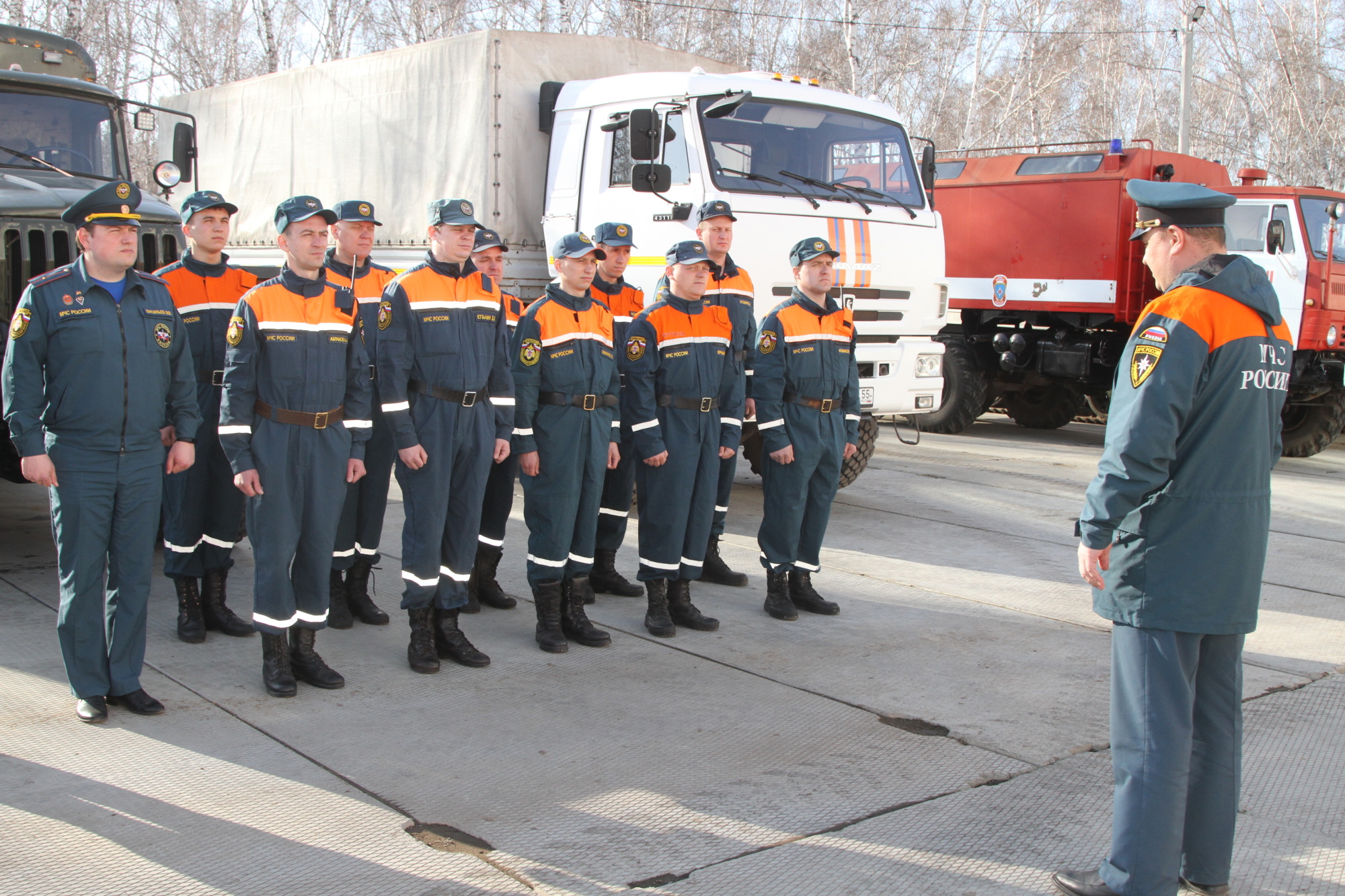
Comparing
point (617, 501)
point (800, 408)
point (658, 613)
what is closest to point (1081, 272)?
point (800, 408)

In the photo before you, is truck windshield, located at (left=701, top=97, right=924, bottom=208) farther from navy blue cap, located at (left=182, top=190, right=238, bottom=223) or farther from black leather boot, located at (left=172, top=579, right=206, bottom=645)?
black leather boot, located at (left=172, top=579, right=206, bottom=645)

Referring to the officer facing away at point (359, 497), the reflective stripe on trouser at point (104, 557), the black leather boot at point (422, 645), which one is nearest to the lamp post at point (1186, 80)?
the officer facing away at point (359, 497)

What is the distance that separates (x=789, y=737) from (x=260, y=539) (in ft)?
6.94

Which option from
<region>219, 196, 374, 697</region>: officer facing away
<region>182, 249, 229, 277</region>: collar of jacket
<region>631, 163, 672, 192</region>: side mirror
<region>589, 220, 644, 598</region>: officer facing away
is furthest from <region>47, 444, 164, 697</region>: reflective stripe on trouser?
<region>631, 163, 672, 192</region>: side mirror

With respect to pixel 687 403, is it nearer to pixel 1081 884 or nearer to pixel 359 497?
pixel 359 497

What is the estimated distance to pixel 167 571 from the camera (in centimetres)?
531

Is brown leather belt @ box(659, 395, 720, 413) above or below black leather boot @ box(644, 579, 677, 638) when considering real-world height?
above

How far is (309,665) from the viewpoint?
15.4 feet

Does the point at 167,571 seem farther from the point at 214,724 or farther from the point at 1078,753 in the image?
the point at 1078,753

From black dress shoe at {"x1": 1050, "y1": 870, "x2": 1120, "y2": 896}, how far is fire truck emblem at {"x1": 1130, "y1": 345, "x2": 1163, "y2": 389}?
1.32 metres

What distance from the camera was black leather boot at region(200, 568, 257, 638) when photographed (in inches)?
211

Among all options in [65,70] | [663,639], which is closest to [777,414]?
[663,639]

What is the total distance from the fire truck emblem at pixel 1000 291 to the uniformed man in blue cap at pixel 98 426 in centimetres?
1098

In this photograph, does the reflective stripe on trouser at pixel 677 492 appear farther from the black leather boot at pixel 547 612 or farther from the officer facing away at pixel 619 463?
the black leather boot at pixel 547 612
